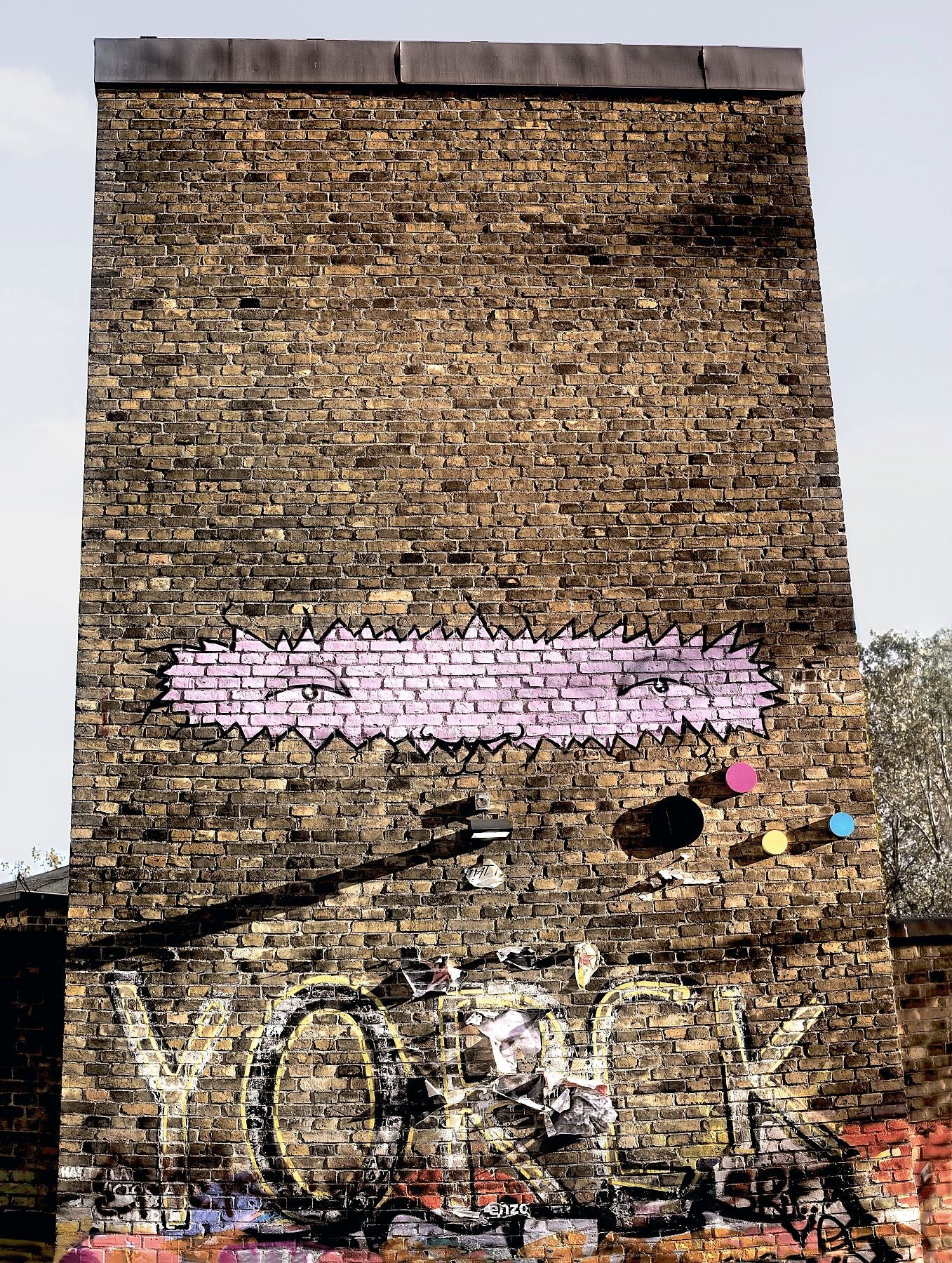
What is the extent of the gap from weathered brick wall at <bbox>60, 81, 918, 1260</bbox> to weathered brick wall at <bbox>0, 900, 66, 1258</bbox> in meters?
0.31

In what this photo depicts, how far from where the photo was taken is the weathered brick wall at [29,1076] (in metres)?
5.96

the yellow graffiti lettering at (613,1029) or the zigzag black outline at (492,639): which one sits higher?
the zigzag black outline at (492,639)

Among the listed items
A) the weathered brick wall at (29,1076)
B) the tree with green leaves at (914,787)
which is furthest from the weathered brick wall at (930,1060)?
the tree with green leaves at (914,787)

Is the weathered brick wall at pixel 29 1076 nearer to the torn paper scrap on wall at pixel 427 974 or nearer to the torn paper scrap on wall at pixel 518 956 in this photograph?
the torn paper scrap on wall at pixel 427 974

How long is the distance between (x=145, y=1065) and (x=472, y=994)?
174 cm

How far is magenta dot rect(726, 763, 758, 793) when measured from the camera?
6.34m

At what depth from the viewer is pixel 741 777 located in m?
6.36

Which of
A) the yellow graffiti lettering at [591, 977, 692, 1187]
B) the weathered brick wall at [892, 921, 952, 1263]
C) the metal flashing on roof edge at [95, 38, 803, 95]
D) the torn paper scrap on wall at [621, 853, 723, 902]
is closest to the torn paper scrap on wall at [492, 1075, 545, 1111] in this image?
the yellow graffiti lettering at [591, 977, 692, 1187]

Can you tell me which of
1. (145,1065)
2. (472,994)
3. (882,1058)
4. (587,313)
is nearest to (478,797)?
(472,994)

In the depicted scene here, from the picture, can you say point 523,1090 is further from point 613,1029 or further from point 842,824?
point 842,824

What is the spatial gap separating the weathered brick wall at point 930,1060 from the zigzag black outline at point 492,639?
156 cm

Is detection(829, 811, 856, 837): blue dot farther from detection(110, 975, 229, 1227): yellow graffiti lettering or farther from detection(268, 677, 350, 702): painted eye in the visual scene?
detection(110, 975, 229, 1227): yellow graffiti lettering

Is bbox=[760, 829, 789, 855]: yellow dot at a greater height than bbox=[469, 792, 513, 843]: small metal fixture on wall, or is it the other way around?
bbox=[469, 792, 513, 843]: small metal fixture on wall

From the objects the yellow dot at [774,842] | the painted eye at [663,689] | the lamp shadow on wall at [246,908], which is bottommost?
the lamp shadow on wall at [246,908]
